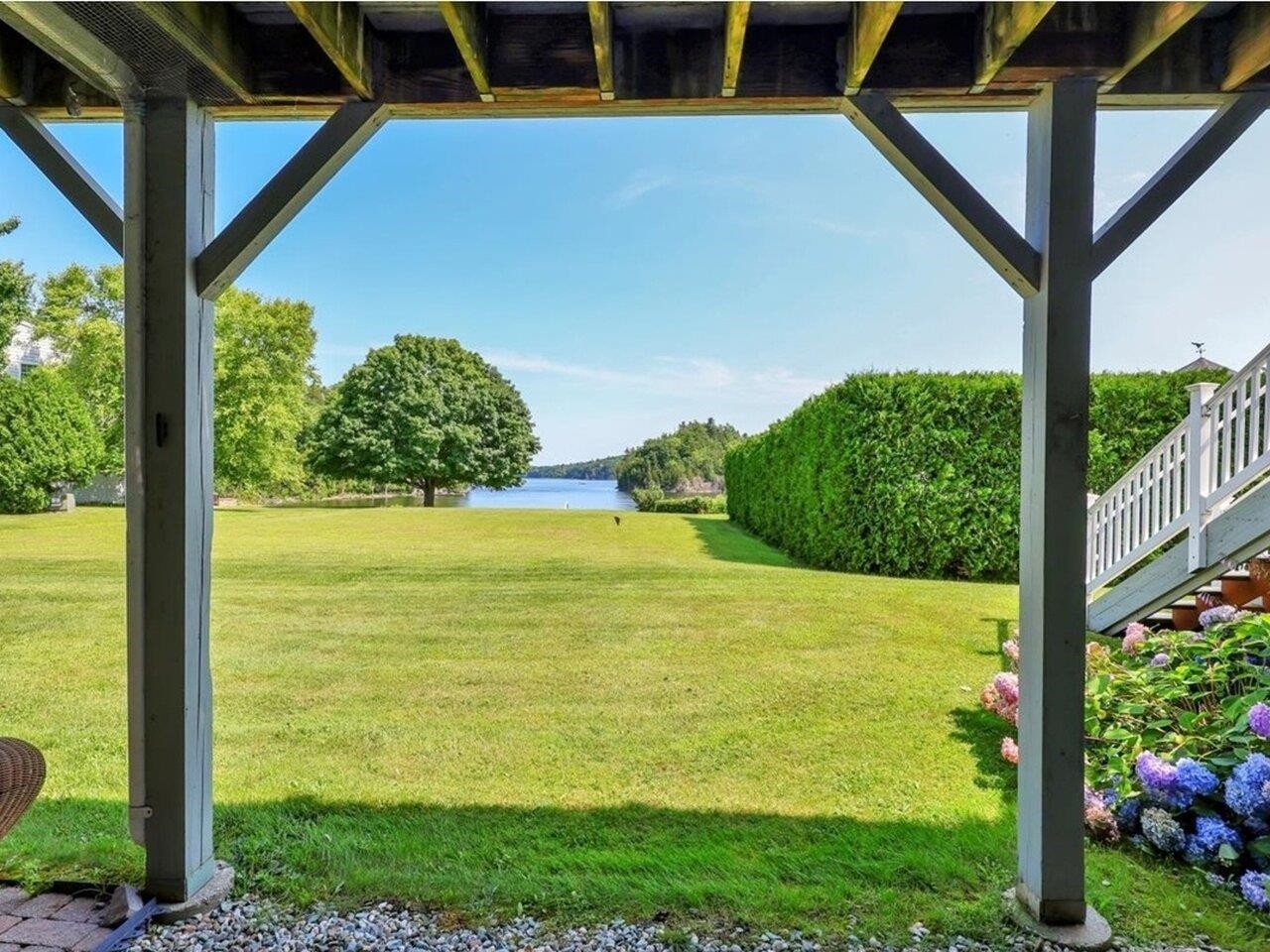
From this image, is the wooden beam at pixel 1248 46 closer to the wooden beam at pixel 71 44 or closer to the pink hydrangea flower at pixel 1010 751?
the pink hydrangea flower at pixel 1010 751

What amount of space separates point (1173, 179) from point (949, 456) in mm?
3861

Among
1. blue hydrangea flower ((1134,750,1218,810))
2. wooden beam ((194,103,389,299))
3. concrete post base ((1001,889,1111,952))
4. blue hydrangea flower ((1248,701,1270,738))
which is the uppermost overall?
wooden beam ((194,103,389,299))

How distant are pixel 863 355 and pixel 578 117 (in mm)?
4505

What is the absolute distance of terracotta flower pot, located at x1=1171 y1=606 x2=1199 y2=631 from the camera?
3250mm

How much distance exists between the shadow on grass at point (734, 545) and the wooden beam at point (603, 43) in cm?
493

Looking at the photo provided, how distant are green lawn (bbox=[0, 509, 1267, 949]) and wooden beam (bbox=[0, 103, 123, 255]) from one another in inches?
70.6

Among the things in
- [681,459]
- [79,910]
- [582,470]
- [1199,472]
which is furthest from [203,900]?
[681,459]

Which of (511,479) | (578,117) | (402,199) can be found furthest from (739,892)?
(511,479)

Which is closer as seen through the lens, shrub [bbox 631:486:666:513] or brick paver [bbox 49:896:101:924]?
brick paver [bbox 49:896:101:924]

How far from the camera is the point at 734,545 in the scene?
707 centimetres

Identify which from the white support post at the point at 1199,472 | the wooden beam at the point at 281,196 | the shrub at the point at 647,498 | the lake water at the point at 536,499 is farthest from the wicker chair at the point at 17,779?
the shrub at the point at 647,498

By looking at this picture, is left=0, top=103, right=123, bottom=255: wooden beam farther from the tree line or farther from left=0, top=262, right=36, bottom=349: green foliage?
the tree line

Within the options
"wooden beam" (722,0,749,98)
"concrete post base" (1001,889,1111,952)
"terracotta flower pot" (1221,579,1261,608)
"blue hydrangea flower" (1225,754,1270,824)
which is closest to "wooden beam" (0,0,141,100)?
"wooden beam" (722,0,749,98)

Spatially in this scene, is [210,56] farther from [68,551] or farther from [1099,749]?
[68,551]
